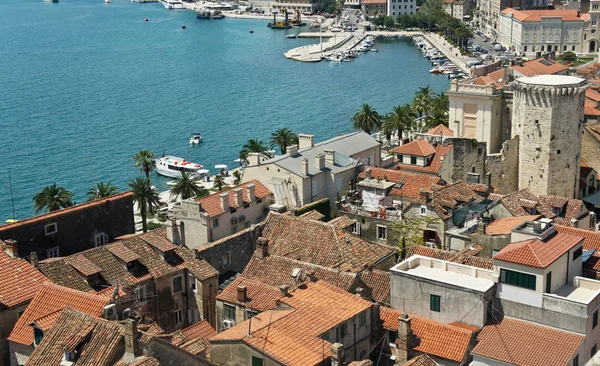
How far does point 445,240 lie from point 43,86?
427 ft

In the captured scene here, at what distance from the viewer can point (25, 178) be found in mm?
103125

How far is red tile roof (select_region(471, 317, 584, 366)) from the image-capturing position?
34.0 meters

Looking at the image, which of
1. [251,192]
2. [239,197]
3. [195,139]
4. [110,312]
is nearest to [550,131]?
A: [251,192]

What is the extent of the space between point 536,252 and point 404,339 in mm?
6906

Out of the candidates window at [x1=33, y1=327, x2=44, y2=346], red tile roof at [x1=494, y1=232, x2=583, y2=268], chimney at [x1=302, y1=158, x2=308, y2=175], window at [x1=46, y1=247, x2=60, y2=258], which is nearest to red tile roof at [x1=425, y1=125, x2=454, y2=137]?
chimney at [x1=302, y1=158, x2=308, y2=175]

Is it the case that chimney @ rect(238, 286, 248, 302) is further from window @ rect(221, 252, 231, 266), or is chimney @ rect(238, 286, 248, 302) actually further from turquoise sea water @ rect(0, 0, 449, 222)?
turquoise sea water @ rect(0, 0, 449, 222)

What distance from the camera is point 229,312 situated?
4153 cm

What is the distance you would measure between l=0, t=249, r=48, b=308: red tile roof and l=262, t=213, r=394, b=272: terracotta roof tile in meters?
12.9

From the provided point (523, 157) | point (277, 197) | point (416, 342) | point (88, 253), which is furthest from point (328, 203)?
point (416, 342)

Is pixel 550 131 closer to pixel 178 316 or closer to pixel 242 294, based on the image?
pixel 242 294

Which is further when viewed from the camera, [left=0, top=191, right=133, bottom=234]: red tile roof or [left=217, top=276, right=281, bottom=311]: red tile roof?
[left=0, top=191, right=133, bottom=234]: red tile roof

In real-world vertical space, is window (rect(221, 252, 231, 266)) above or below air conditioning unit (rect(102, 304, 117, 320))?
below

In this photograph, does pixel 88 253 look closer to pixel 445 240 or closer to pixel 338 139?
pixel 445 240

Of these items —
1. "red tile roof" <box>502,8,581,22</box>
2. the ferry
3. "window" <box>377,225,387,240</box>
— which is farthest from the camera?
"red tile roof" <box>502,8,581,22</box>
